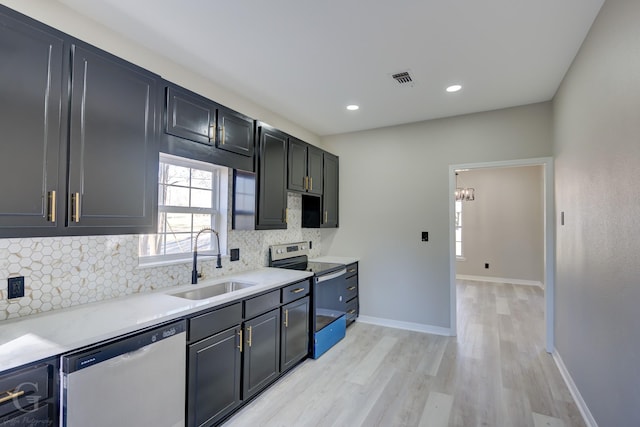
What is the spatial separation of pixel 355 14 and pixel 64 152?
72.9 inches

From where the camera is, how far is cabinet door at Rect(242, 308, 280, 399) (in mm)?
2336

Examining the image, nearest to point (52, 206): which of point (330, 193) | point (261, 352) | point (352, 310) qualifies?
point (261, 352)

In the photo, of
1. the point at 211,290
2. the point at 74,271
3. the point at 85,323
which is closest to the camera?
the point at 85,323

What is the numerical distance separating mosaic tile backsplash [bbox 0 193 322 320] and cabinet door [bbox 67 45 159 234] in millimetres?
349

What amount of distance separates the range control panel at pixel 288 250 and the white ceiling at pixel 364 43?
1707mm

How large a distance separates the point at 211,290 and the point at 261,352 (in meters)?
0.68

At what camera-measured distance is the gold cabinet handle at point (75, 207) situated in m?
1.63

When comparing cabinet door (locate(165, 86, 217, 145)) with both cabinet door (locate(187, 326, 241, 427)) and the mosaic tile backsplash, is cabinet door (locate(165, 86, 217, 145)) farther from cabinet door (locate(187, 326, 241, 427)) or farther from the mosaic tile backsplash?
cabinet door (locate(187, 326, 241, 427))

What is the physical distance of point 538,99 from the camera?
11.0 ft

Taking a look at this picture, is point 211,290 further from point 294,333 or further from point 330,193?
point 330,193

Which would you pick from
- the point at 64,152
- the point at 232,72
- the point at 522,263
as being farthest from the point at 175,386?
the point at 522,263

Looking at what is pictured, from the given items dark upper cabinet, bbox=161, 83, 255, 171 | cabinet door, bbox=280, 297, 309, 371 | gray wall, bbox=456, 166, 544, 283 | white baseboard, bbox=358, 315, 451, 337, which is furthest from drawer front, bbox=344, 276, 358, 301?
gray wall, bbox=456, 166, 544, 283

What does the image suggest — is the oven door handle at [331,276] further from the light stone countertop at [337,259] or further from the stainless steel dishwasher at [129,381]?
the stainless steel dishwasher at [129,381]

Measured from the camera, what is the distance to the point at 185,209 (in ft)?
8.90
